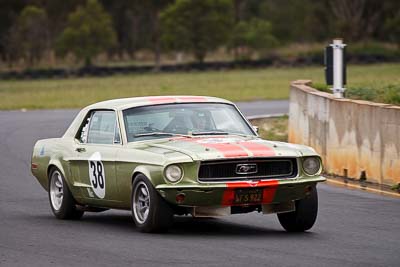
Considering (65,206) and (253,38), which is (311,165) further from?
(253,38)

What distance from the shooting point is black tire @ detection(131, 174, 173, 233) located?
10.5 meters

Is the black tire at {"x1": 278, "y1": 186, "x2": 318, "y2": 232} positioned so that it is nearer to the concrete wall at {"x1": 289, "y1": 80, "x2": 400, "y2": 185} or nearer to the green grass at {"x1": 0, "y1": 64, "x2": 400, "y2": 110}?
the concrete wall at {"x1": 289, "y1": 80, "x2": 400, "y2": 185}

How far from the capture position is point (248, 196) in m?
10.5

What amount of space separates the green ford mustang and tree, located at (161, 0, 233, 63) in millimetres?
61562

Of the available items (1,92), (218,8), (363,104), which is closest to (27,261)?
(363,104)

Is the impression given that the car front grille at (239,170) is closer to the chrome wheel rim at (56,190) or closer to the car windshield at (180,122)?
the car windshield at (180,122)

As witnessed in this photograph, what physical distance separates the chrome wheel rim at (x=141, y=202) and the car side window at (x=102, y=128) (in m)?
0.94

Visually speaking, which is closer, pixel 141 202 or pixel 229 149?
pixel 229 149

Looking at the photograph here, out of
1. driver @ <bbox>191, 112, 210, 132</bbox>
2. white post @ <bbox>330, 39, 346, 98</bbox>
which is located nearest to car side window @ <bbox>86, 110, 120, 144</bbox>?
driver @ <bbox>191, 112, 210, 132</bbox>

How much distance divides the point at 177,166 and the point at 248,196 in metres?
0.69

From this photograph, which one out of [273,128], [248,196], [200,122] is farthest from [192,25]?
[248,196]

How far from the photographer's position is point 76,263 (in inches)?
358

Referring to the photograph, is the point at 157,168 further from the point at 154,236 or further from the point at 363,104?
the point at 363,104

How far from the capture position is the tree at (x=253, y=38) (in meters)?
75.7
